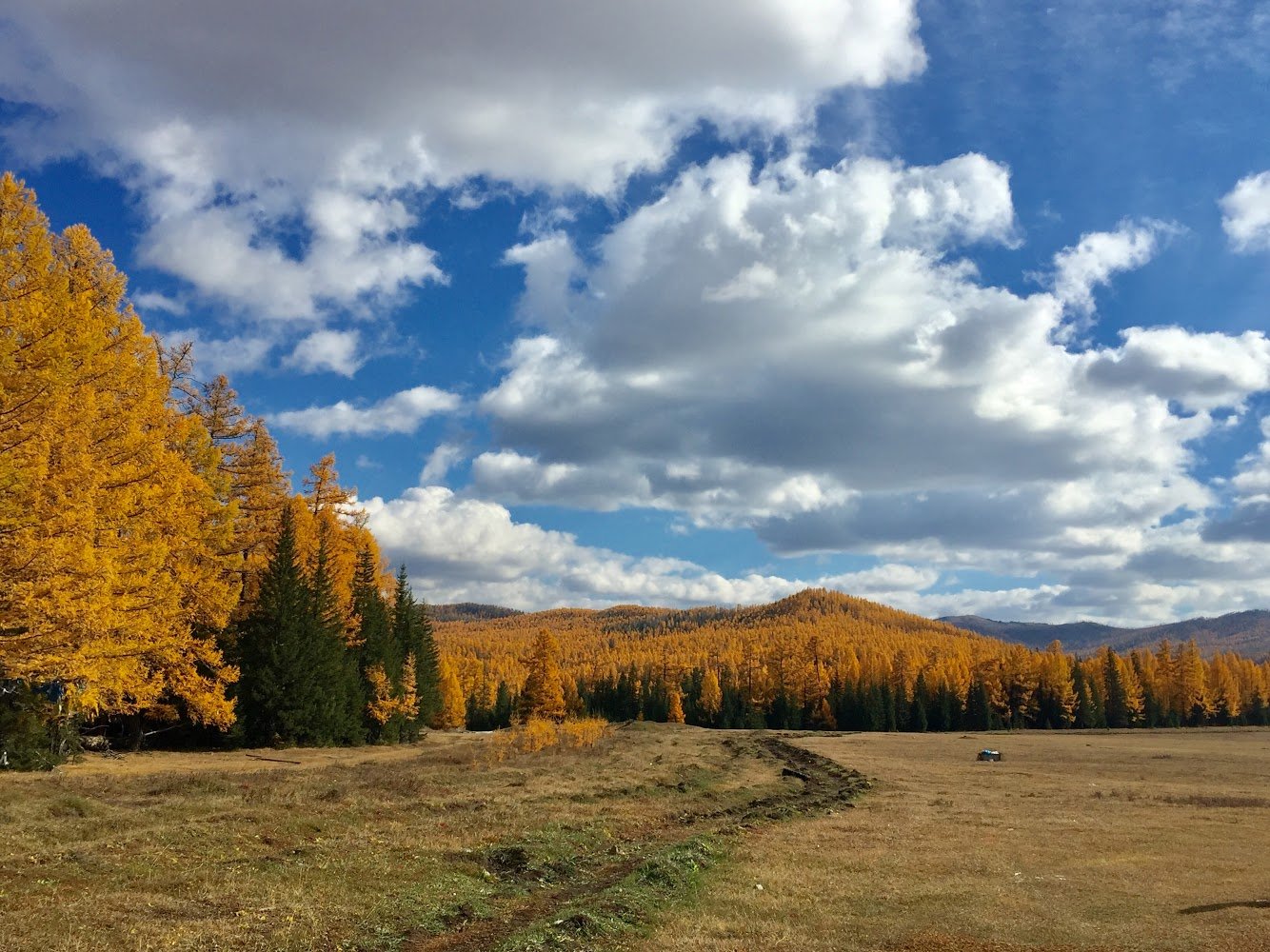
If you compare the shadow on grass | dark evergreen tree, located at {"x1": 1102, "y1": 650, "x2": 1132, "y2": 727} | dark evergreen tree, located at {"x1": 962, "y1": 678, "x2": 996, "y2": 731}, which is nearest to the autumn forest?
Result: the shadow on grass

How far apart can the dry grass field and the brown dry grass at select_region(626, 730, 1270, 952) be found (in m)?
0.10

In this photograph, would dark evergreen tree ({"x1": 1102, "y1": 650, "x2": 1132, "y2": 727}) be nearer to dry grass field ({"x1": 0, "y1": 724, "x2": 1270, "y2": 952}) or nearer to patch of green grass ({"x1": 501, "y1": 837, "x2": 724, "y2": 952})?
dry grass field ({"x1": 0, "y1": 724, "x2": 1270, "y2": 952})

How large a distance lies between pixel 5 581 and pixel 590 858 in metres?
16.8

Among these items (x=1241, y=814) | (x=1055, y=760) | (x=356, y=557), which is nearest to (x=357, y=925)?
(x=1241, y=814)

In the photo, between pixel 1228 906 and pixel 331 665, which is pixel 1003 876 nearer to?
pixel 1228 906

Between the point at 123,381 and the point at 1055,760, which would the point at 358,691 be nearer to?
the point at 123,381

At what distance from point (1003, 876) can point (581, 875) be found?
11.4 m

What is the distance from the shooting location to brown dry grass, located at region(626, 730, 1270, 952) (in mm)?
15305

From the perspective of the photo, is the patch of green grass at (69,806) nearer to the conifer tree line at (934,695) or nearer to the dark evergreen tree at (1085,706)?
the conifer tree line at (934,695)

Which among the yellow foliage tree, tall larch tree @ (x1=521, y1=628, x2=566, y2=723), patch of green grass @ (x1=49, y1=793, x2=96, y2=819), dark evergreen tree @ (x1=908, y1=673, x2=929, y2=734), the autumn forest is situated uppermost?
the autumn forest

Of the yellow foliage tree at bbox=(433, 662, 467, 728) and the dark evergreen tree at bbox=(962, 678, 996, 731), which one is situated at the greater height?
the yellow foliage tree at bbox=(433, 662, 467, 728)

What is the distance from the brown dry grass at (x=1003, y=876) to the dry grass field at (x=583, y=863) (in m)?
0.10

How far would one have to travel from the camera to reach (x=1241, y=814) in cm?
3250

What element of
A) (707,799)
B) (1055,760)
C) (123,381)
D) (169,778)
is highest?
(123,381)
